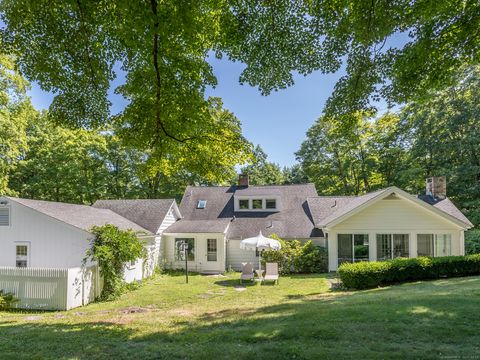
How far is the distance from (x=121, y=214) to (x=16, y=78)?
33.1 feet

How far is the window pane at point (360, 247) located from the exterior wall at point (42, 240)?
14342 millimetres

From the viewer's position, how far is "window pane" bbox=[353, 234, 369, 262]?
18.3 meters

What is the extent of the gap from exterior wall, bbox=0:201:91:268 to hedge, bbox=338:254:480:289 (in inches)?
454

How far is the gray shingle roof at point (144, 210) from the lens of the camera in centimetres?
1980

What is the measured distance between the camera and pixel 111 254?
12.9m

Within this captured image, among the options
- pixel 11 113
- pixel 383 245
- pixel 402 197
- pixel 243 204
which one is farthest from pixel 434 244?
pixel 11 113

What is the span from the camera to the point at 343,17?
565 centimetres

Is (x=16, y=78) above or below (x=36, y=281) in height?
above

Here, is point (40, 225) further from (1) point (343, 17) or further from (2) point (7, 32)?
(1) point (343, 17)

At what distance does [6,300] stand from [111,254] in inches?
143

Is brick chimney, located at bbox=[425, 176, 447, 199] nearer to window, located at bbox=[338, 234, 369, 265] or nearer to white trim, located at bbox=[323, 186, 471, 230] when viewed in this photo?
white trim, located at bbox=[323, 186, 471, 230]

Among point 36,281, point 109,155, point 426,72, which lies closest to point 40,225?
point 36,281

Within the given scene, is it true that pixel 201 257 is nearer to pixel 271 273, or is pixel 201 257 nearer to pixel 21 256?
pixel 271 273

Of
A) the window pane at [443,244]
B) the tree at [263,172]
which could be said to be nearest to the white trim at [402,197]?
the window pane at [443,244]
